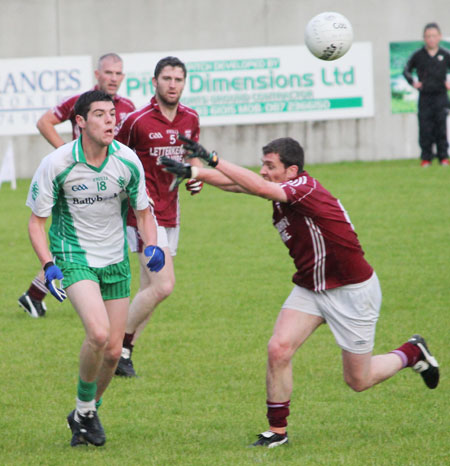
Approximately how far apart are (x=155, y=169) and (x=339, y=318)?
2.80 meters

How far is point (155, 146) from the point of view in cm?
842

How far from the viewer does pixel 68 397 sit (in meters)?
7.39

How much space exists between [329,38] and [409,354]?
11.5ft

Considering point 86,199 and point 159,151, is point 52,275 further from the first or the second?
point 159,151

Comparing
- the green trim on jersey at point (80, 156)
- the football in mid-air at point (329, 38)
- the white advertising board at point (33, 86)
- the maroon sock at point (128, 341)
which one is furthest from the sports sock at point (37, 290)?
the white advertising board at point (33, 86)

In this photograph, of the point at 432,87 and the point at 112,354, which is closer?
the point at 112,354

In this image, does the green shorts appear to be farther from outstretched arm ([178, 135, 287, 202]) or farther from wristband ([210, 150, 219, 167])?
wristband ([210, 150, 219, 167])

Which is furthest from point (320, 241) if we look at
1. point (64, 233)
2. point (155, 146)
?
point (155, 146)

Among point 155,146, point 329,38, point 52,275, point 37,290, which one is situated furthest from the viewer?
point 37,290

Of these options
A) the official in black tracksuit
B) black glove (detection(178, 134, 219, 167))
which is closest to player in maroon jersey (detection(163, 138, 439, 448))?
black glove (detection(178, 134, 219, 167))

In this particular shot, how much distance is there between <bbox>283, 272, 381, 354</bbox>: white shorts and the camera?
6246 mm

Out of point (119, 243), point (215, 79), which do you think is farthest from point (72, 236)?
Result: point (215, 79)

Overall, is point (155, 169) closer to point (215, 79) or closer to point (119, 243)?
point (119, 243)

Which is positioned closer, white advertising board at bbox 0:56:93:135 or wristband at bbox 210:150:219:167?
wristband at bbox 210:150:219:167
